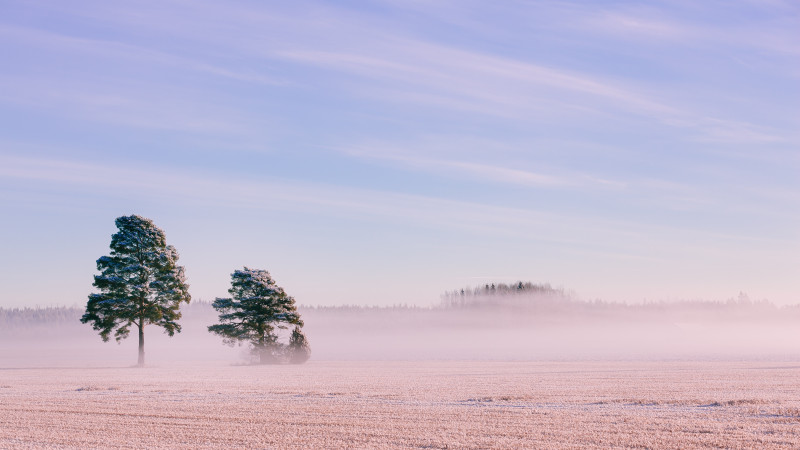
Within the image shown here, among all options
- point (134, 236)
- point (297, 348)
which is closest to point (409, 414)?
point (297, 348)

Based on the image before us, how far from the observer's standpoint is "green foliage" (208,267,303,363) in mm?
76688

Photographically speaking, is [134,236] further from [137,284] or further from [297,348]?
[297,348]

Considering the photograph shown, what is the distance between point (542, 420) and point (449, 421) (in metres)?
3.07

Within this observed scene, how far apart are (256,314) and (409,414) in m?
50.7

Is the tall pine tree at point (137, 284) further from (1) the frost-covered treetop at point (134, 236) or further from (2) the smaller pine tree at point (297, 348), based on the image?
(2) the smaller pine tree at point (297, 348)

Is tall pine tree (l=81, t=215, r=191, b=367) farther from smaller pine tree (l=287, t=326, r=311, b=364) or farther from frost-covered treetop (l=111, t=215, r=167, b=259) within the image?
smaller pine tree (l=287, t=326, r=311, b=364)

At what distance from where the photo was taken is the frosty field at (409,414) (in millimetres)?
22172

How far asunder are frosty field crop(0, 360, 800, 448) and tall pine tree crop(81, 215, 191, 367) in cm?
2710

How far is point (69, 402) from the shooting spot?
3434cm

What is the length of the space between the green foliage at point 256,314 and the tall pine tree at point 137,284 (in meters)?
4.81

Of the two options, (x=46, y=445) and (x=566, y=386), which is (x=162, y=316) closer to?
(x=566, y=386)

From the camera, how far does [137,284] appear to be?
72562 mm

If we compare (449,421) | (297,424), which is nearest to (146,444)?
(297,424)

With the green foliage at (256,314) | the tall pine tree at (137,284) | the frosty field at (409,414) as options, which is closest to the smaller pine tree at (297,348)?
the green foliage at (256,314)
